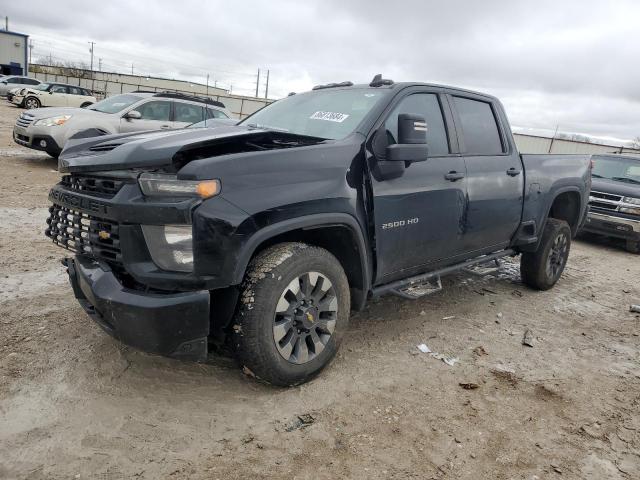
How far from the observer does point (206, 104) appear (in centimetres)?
1011

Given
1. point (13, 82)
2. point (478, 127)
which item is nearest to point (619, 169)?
point (478, 127)

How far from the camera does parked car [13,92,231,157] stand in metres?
9.34

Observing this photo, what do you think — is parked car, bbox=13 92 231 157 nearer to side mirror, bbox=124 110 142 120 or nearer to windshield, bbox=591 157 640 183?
side mirror, bbox=124 110 142 120

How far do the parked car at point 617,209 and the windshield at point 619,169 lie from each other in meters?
0.02

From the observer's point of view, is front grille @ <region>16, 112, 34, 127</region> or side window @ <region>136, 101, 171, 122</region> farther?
side window @ <region>136, 101, 171, 122</region>

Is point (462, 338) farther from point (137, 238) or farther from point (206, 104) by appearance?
point (206, 104)

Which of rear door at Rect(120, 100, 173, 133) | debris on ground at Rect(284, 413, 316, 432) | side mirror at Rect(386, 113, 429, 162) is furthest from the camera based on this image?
rear door at Rect(120, 100, 173, 133)

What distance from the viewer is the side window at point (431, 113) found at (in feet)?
11.9

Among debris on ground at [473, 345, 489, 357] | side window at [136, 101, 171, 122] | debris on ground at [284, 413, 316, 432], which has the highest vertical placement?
side window at [136, 101, 171, 122]

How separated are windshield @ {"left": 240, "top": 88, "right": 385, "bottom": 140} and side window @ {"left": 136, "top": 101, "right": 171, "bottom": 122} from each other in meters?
6.46

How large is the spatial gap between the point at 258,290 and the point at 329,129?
4.52 feet

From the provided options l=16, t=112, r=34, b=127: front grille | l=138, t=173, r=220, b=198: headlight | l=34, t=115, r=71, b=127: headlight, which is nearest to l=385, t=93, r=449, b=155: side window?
l=138, t=173, r=220, b=198: headlight

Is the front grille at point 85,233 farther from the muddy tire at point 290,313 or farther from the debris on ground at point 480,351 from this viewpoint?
the debris on ground at point 480,351

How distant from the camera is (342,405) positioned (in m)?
2.87
